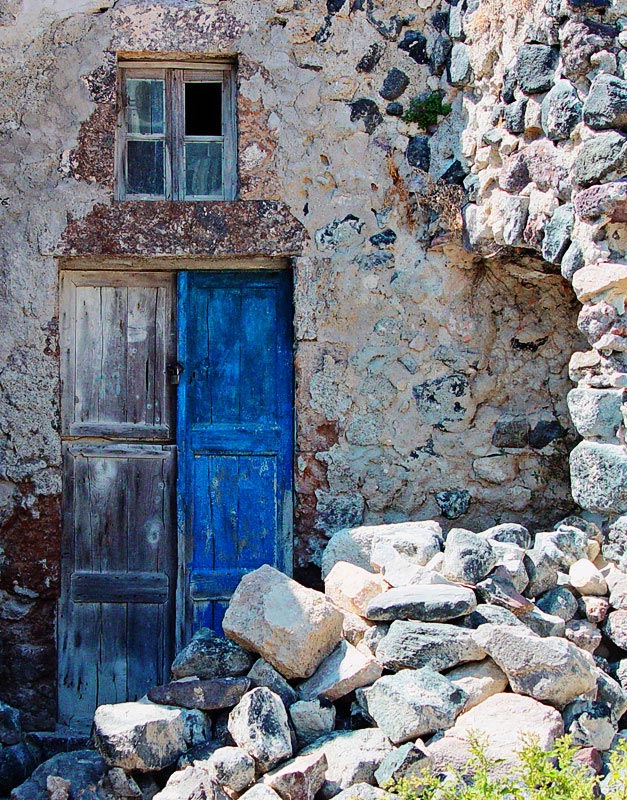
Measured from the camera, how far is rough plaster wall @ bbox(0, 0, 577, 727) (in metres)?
4.72

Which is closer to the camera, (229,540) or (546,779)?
(546,779)

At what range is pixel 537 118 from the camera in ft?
13.0

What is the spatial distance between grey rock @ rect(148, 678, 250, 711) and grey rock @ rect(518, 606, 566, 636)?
1.05 meters

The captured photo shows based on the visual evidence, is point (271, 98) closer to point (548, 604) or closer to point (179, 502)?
point (179, 502)

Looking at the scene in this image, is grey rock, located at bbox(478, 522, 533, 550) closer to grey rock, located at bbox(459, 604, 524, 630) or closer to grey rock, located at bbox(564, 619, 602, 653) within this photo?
grey rock, located at bbox(564, 619, 602, 653)

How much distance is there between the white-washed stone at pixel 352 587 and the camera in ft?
12.4

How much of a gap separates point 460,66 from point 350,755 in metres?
3.02

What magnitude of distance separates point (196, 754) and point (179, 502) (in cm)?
163

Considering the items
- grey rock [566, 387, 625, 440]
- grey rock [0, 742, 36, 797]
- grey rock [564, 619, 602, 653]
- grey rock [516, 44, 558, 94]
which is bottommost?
grey rock [0, 742, 36, 797]

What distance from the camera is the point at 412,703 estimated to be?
327 cm

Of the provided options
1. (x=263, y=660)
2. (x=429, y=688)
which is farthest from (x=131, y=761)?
(x=429, y=688)

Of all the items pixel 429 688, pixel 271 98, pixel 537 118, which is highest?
pixel 271 98

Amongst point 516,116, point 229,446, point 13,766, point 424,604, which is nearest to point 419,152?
point 516,116

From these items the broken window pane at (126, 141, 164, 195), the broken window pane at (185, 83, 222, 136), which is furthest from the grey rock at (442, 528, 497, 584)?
the broken window pane at (185, 83, 222, 136)
